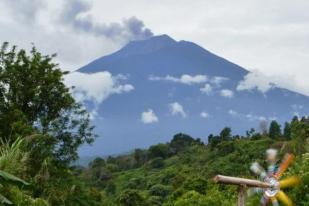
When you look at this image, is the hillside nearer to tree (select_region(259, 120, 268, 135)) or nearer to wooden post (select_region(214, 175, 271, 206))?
tree (select_region(259, 120, 268, 135))

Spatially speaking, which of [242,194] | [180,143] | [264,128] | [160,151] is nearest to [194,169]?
[264,128]

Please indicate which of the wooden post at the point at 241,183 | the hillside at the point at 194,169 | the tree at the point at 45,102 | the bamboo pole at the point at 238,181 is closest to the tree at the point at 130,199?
the hillside at the point at 194,169

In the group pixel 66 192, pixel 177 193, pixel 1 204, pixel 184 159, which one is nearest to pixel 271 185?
pixel 1 204

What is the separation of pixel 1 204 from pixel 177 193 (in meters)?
28.9

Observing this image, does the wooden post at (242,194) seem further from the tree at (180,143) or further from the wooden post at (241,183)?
the tree at (180,143)

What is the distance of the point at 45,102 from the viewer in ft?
96.4

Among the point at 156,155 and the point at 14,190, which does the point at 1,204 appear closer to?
the point at 14,190

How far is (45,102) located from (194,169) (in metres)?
32.7

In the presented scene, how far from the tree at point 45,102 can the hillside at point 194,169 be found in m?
5.99

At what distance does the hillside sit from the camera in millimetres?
28233

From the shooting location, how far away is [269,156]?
12.0 meters

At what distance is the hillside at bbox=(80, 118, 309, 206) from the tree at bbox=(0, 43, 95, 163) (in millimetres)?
5988

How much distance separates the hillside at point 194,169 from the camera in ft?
92.6

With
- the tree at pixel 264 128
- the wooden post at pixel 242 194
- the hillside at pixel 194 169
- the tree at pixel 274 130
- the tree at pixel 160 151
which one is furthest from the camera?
the tree at pixel 160 151
